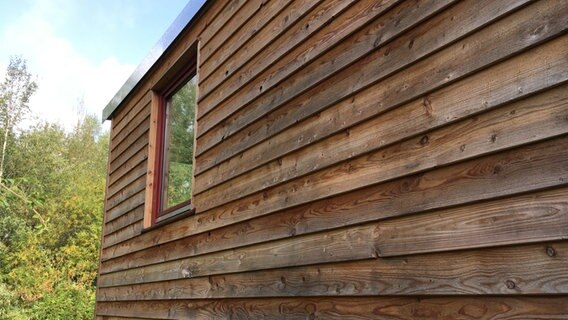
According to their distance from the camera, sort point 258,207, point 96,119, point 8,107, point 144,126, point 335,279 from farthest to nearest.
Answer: point 96,119 < point 8,107 < point 144,126 < point 258,207 < point 335,279

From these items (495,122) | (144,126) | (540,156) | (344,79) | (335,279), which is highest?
(144,126)

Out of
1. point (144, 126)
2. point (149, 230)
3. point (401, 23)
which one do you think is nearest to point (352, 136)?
point (401, 23)

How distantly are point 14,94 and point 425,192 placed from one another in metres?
17.8

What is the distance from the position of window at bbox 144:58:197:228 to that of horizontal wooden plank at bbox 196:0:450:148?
47 centimetres

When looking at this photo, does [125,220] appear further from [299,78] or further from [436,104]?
[436,104]

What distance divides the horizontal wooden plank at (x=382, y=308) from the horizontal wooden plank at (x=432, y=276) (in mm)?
25

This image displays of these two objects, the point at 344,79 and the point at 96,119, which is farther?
the point at 96,119

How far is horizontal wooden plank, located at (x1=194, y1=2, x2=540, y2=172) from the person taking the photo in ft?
4.58

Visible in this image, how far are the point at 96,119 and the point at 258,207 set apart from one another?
19218 millimetres

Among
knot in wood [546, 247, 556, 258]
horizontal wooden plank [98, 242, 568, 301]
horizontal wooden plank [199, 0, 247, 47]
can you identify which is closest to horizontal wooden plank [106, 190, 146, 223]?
horizontal wooden plank [199, 0, 247, 47]

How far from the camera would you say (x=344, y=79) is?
2.00m

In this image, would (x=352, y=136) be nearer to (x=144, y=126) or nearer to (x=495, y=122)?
(x=495, y=122)

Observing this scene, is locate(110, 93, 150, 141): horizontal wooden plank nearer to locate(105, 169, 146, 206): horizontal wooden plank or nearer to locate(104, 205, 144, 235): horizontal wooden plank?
locate(105, 169, 146, 206): horizontal wooden plank

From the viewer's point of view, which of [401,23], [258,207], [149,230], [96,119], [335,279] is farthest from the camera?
[96,119]
